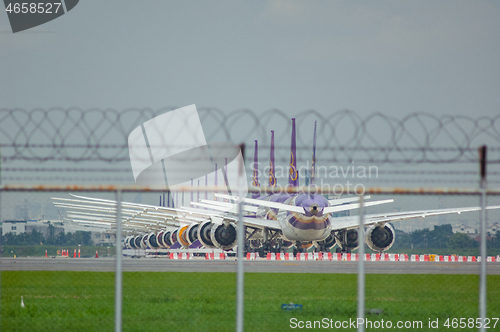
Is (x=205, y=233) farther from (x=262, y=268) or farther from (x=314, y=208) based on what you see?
(x=262, y=268)

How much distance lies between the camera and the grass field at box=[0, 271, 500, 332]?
1076 centimetres

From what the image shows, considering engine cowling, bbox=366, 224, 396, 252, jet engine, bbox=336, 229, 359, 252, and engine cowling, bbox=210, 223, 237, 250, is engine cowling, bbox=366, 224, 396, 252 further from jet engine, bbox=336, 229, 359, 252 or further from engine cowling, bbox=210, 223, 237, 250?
engine cowling, bbox=210, 223, 237, 250

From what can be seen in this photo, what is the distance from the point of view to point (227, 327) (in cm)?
1024

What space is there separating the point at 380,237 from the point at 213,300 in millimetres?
25808

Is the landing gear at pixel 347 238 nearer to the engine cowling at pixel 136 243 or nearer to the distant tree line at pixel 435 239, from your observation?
the distant tree line at pixel 435 239

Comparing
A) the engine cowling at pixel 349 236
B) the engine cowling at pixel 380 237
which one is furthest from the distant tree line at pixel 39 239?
the engine cowling at pixel 349 236

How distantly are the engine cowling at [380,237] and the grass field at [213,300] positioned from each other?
16401mm

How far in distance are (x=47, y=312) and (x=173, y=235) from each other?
56081 millimetres

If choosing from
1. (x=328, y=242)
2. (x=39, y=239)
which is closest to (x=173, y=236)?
(x=328, y=242)

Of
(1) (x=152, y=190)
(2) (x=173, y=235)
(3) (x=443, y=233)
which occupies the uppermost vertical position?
(1) (x=152, y=190)

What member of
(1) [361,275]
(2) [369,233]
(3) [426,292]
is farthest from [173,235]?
(1) [361,275]

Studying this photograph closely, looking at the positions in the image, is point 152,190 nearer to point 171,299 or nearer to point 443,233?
point 171,299

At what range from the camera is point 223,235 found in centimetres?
3669

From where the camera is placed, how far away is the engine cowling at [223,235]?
120ft
